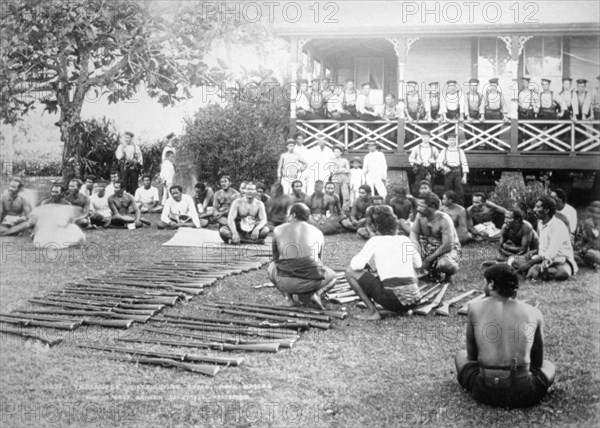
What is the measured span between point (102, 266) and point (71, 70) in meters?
1.71

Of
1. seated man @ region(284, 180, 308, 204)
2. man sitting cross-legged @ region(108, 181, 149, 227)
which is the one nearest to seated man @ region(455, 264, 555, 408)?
man sitting cross-legged @ region(108, 181, 149, 227)

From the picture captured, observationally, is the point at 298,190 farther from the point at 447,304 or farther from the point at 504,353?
the point at 504,353

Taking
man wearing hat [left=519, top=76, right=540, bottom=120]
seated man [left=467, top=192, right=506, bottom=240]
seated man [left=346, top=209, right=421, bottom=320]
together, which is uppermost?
man wearing hat [left=519, top=76, right=540, bottom=120]

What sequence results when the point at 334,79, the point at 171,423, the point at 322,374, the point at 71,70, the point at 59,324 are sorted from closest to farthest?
the point at 171,423
the point at 322,374
the point at 59,324
the point at 71,70
the point at 334,79

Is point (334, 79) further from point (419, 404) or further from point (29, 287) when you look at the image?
point (419, 404)

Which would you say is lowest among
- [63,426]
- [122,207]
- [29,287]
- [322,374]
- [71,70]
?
[63,426]

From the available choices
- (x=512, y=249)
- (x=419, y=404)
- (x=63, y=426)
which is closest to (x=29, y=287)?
(x=63, y=426)

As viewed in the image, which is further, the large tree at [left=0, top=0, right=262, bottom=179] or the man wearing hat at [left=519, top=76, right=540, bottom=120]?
the man wearing hat at [left=519, top=76, right=540, bottom=120]

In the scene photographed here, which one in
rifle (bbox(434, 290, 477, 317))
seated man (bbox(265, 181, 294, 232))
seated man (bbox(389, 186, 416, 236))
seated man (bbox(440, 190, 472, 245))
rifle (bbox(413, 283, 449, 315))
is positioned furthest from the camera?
seated man (bbox(389, 186, 416, 236))

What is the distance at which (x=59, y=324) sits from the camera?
480 cm

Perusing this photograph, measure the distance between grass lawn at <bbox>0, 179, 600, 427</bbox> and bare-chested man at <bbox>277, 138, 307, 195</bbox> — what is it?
6.81ft

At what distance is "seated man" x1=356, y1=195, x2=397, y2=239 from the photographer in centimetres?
546

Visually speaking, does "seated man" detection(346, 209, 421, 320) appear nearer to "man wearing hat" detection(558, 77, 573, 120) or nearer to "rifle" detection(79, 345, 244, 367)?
"rifle" detection(79, 345, 244, 367)

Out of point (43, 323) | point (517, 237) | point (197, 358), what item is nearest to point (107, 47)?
point (43, 323)
